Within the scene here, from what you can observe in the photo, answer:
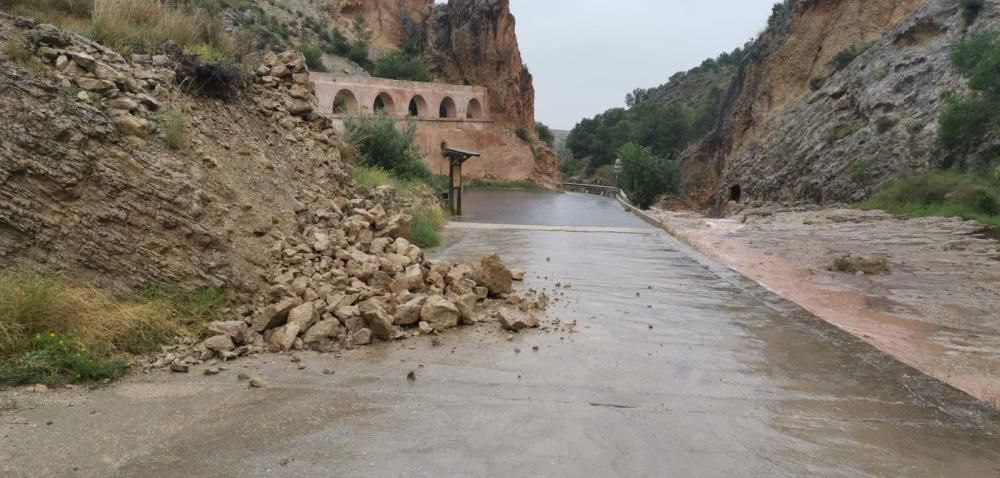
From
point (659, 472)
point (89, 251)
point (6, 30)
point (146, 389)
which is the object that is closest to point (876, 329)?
point (659, 472)

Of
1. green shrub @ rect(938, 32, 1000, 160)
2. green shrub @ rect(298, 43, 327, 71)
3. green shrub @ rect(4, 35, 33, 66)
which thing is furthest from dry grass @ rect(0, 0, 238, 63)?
green shrub @ rect(298, 43, 327, 71)

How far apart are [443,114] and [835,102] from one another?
27.1m

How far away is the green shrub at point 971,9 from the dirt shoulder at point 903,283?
14.4 metres

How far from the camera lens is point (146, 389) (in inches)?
175

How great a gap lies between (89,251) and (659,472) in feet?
16.2

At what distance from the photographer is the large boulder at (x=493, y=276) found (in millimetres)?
7465

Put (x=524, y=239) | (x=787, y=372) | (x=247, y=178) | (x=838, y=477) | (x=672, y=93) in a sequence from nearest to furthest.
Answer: (x=838, y=477) < (x=787, y=372) < (x=247, y=178) < (x=524, y=239) < (x=672, y=93)

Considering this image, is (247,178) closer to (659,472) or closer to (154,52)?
(154,52)

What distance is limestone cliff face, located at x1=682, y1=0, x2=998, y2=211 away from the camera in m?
25.5

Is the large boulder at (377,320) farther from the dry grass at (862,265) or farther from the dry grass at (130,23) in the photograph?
→ the dry grass at (862,265)

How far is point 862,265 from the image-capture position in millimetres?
10344

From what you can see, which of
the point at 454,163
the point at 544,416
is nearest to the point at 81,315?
the point at 544,416

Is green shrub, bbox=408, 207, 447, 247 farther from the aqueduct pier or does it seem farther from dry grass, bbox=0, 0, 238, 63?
the aqueduct pier

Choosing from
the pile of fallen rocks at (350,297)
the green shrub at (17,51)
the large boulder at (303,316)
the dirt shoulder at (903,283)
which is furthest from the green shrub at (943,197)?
the green shrub at (17,51)
